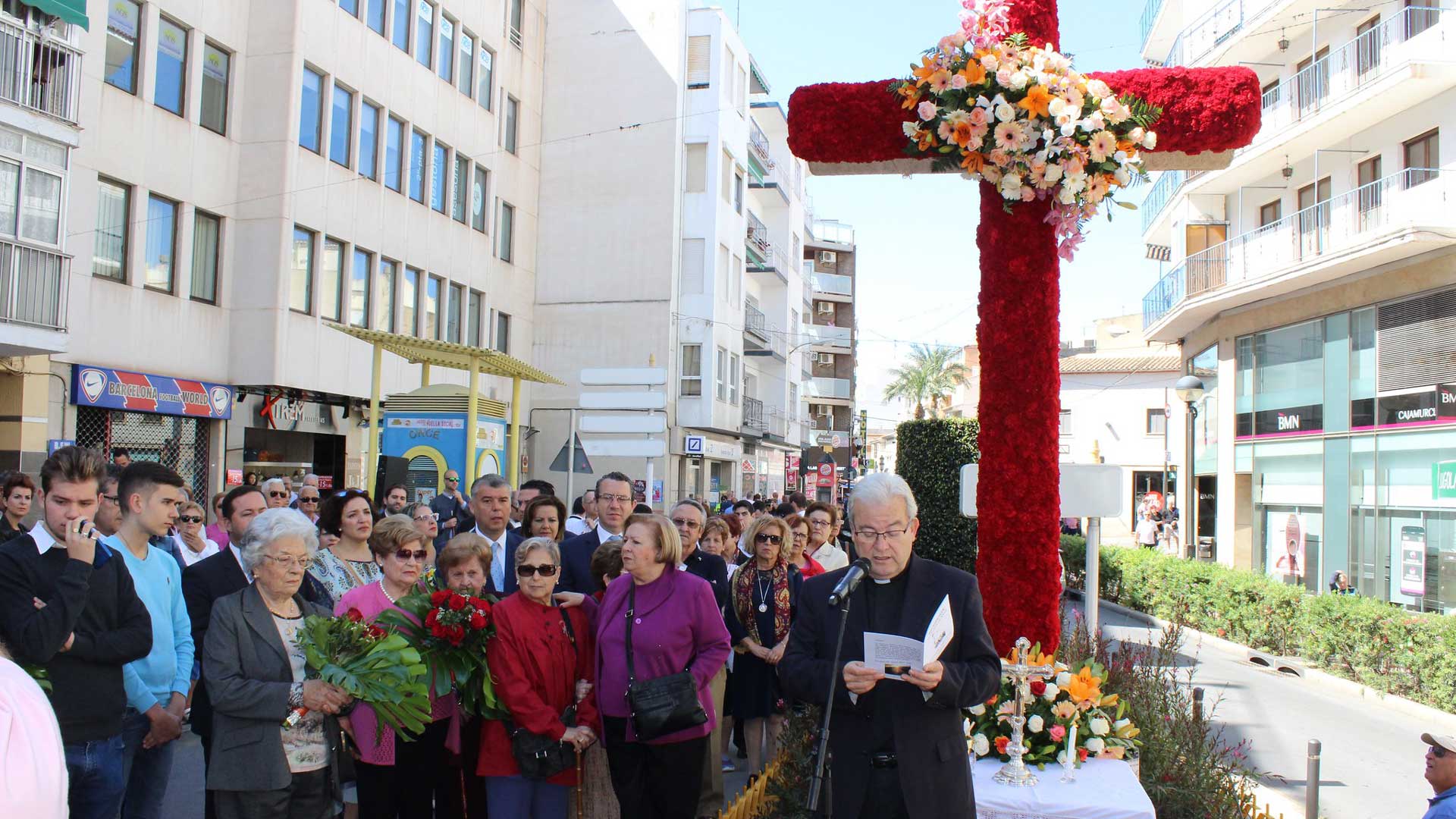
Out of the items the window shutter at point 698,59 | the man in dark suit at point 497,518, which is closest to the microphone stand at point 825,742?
the man in dark suit at point 497,518

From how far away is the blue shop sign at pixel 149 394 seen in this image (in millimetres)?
18703

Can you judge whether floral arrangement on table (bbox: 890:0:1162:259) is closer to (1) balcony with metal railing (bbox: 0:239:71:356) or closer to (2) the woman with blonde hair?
(2) the woman with blonde hair

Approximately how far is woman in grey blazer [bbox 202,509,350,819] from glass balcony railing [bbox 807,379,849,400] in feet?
227

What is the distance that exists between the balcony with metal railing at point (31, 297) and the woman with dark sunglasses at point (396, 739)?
13719 mm

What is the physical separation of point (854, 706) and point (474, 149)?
2934cm

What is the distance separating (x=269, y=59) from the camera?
22750 millimetres

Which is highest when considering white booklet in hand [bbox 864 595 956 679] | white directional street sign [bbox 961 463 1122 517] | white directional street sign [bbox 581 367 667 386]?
white directional street sign [bbox 581 367 667 386]

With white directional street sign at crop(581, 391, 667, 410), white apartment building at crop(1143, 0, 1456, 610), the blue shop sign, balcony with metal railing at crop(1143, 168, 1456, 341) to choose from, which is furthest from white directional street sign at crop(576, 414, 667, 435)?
balcony with metal railing at crop(1143, 168, 1456, 341)

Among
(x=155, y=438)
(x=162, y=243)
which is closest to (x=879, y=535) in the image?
(x=155, y=438)

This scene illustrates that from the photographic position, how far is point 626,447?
16047 mm

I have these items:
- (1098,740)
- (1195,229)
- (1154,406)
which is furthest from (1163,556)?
(1154,406)

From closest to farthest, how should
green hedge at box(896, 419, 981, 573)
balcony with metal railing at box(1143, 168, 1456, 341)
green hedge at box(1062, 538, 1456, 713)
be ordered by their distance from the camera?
green hedge at box(1062, 538, 1456, 713) → green hedge at box(896, 419, 981, 573) → balcony with metal railing at box(1143, 168, 1456, 341)

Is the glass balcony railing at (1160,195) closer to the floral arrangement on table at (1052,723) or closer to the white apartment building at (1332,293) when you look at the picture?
the white apartment building at (1332,293)

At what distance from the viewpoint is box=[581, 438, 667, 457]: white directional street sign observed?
15.9 meters
